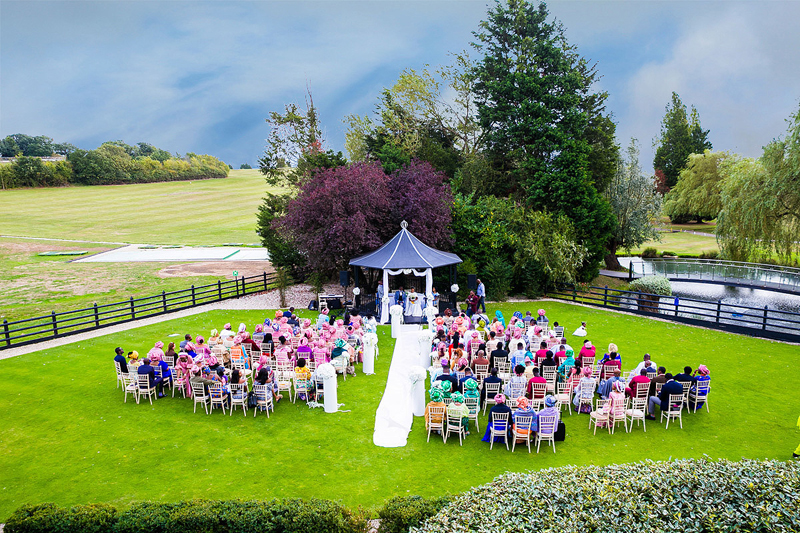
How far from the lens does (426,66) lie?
1531 inches

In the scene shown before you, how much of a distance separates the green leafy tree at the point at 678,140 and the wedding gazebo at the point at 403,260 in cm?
5421

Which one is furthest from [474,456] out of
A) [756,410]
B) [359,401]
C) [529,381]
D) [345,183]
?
[345,183]

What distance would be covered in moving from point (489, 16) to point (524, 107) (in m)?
8.84

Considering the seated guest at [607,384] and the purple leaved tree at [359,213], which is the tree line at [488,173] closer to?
the purple leaved tree at [359,213]

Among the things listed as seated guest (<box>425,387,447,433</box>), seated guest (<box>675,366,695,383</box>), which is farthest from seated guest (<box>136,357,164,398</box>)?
seated guest (<box>675,366,695,383</box>)

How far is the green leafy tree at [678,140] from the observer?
2405 inches

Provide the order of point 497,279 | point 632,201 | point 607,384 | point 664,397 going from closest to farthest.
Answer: point 664,397
point 607,384
point 497,279
point 632,201

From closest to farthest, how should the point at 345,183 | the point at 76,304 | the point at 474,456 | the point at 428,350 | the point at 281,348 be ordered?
the point at 474,456 → the point at 281,348 → the point at 428,350 → the point at 345,183 → the point at 76,304

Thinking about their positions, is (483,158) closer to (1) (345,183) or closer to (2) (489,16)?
(2) (489,16)

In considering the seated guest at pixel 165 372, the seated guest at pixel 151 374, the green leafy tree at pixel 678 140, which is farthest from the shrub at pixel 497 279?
the green leafy tree at pixel 678 140

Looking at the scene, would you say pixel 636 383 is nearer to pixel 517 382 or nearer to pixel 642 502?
pixel 517 382

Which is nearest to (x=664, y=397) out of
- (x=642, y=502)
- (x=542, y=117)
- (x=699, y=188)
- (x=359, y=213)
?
(x=642, y=502)

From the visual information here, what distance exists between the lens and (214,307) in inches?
928

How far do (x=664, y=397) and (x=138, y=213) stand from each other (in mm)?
77861
